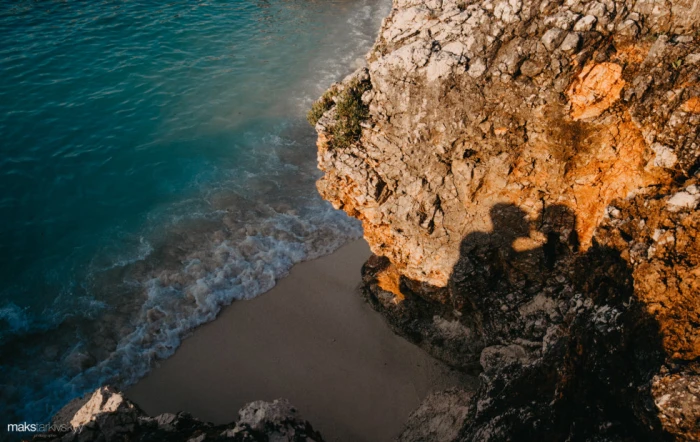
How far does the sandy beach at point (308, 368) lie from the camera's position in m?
12.4

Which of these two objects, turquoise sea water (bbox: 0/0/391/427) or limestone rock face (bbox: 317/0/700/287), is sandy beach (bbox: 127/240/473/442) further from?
limestone rock face (bbox: 317/0/700/287)

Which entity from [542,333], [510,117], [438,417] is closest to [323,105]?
[510,117]

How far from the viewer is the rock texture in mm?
7820

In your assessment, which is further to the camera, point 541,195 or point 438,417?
point 438,417

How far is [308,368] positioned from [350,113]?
8340 mm

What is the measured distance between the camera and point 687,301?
6434 mm

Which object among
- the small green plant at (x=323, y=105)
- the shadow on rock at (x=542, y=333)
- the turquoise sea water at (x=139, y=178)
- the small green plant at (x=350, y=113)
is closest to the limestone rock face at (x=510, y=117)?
the small green plant at (x=350, y=113)

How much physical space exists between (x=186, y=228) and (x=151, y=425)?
11321mm

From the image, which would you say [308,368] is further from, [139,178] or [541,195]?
[139,178]

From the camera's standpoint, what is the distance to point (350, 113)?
10.2 meters

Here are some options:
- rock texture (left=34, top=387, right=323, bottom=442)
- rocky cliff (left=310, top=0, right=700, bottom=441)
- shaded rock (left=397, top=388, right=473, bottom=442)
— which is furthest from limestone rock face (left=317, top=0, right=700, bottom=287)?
rock texture (left=34, top=387, right=323, bottom=442)

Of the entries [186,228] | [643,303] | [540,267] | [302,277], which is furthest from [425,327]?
[186,228]

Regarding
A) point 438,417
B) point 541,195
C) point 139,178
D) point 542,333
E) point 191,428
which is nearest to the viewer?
point 191,428

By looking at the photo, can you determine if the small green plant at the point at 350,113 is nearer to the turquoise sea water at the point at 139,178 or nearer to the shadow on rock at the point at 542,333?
the shadow on rock at the point at 542,333
